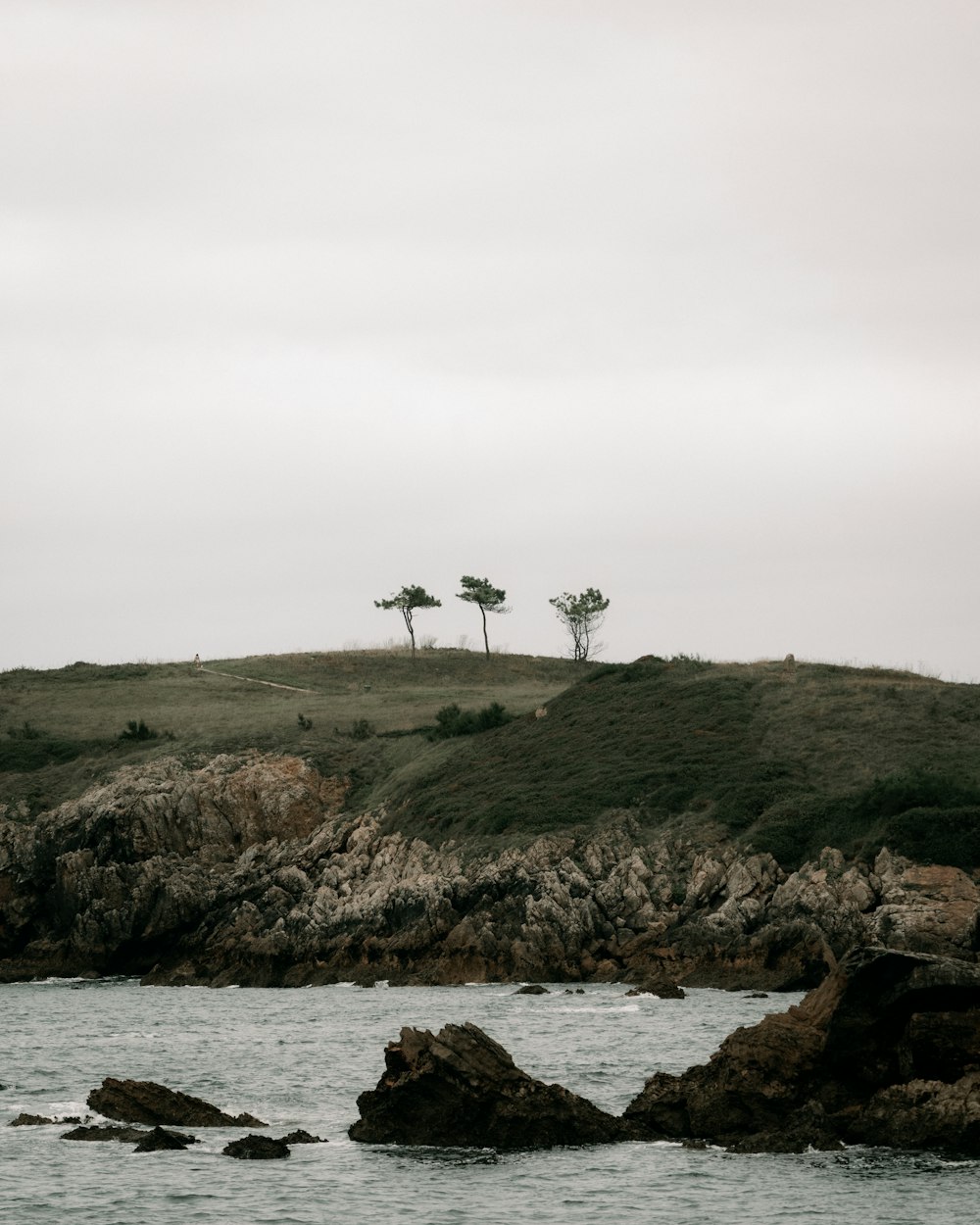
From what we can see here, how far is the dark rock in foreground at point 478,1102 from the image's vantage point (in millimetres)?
29609

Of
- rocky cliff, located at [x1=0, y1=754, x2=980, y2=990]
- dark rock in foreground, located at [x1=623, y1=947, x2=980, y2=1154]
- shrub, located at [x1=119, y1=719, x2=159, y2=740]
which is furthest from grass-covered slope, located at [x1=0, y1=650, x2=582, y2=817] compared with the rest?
dark rock in foreground, located at [x1=623, y1=947, x2=980, y2=1154]

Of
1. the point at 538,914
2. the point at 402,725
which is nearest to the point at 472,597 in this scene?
the point at 402,725

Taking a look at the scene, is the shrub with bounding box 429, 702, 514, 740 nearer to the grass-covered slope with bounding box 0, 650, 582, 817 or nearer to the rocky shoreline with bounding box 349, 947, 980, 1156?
the grass-covered slope with bounding box 0, 650, 582, 817

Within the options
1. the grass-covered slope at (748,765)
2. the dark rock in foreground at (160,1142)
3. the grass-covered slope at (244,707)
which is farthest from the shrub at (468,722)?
the dark rock in foreground at (160,1142)

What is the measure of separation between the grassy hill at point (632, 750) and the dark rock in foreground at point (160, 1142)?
34844 millimetres

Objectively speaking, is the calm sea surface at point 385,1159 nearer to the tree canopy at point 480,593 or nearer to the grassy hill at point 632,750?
the grassy hill at point 632,750

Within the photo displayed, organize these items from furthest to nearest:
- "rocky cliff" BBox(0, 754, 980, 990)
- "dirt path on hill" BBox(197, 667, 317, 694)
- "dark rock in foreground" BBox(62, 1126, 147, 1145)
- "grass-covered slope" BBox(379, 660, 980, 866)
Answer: "dirt path on hill" BBox(197, 667, 317, 694) < "grass-covered slope" BBox(379, 660, 980, 866) < "rocky cliff" BBox(0, 754, 980, 990) < "dark rock in foreground" BBox(62, 1126, 147, 1145)

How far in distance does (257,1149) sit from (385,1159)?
8.64ft

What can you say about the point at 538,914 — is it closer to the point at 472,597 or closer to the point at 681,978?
the point at 681,978

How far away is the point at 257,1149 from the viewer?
29.9 meters

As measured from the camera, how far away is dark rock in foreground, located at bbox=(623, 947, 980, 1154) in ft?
92.6

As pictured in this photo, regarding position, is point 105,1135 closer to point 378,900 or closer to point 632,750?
point 378,900

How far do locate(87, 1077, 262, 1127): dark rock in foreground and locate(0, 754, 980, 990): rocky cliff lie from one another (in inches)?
834

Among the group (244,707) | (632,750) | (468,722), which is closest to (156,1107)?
(632,750)
